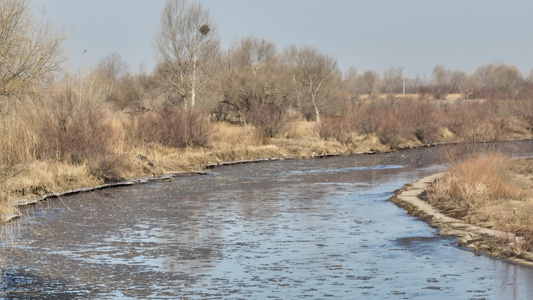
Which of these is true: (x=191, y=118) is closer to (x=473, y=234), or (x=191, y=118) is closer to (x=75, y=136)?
(x=75, y=136)

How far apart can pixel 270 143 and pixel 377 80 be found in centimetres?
5866

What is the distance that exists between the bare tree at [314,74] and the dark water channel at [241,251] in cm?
3556

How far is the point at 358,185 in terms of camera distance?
25938 millimetres

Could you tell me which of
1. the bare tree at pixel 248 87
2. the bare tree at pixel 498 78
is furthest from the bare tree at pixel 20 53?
the bare tree at pixel 498 78

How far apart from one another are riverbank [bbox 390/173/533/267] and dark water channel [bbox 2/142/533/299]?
311 millimetres

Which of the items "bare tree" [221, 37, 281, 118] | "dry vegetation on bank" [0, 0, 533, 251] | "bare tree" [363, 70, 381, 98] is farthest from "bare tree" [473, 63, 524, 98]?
"bare tree" [221, 37, 281, 118]

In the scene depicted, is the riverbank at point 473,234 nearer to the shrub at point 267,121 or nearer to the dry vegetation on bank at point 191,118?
the dry vegetation on bank at point 191,118

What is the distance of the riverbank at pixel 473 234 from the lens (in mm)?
12961

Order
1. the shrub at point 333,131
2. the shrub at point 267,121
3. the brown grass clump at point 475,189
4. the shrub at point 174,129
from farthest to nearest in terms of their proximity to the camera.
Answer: the shrub at point 333,131, the shrub at point 267,121, the shrub at point 174,129, the brown grass clump at point 475,189

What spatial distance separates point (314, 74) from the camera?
6025 cm

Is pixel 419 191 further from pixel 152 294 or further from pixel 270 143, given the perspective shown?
pixel 270 143

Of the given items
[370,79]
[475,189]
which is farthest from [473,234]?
[370,79]

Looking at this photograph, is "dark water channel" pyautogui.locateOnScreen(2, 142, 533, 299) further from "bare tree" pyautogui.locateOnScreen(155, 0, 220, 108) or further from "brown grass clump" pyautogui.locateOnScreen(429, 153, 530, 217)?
"bare tree" pyautogui.locateOnScreen(155, 0, 220, 108)

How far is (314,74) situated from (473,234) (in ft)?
151
